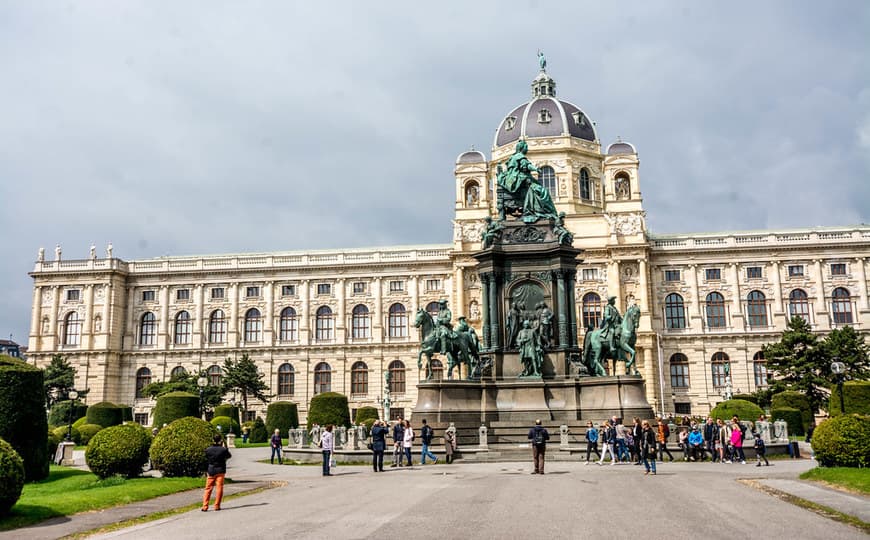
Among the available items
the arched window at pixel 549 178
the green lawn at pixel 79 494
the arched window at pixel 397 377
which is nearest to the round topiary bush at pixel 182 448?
the green lawn at pixel 79 494

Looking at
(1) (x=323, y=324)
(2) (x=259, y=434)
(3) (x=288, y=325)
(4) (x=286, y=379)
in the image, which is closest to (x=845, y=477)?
(2) (x=259, y=434)

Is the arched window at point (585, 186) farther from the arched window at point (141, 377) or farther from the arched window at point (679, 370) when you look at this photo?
the arched window at point (141, 377)

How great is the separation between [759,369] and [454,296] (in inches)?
1207

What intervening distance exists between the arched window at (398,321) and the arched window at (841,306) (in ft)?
140

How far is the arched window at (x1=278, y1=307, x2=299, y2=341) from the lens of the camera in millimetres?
83125

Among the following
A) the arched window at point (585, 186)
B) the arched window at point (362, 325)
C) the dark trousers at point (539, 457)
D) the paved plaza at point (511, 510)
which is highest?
the arched window at point (585, 186)

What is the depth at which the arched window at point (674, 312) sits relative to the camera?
252ft

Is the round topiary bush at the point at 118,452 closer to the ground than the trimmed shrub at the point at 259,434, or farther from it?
farther from it

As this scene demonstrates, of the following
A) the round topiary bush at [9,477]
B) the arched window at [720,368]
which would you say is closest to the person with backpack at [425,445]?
the round topiary bush at [9,477]

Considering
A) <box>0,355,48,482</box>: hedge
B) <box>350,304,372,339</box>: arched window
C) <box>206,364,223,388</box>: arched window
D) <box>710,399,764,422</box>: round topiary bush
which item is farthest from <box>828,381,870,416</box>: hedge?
<box>206,364,223,388</box>: arched window

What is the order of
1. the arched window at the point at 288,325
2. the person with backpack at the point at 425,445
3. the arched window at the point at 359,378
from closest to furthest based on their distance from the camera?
the person with backpack at the point at 425,445 < the arched window at the point at 359,378 < the arched window at the point at 288,325

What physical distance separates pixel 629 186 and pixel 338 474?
6366 cm

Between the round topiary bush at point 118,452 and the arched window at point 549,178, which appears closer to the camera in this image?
the round topiary bush at point 118,452

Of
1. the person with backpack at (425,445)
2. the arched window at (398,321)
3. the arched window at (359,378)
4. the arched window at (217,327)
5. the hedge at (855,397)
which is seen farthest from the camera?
the arched window at (217,327)
